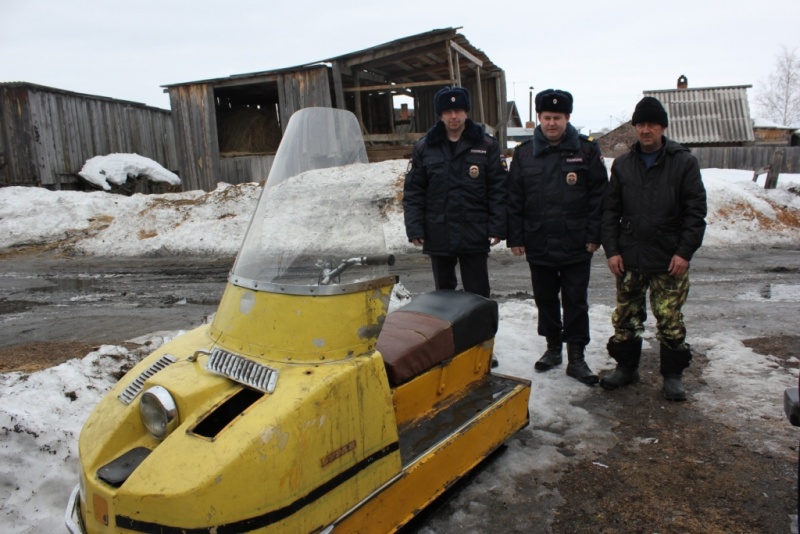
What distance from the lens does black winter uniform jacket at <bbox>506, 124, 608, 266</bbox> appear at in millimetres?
4180

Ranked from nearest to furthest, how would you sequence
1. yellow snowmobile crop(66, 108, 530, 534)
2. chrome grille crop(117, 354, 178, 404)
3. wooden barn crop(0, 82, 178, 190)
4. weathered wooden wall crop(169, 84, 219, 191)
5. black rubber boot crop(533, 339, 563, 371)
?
yellow snowmobile crop(66, 108, 530, 534) < chrome grille crop(117, 354, 178, 404) < black rubber boot crop(533, 339, 563, 371) < weathered wooden wall crop(169, 84, 219, 191) < wooden barn crop(0, 82, 178, 190)

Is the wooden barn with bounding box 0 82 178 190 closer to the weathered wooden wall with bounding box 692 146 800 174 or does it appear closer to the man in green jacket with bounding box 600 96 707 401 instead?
the man in green jacket with bounding box 600 96 707 401

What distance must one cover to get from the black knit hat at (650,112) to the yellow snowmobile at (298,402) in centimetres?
197

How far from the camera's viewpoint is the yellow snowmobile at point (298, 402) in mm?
→ 1952

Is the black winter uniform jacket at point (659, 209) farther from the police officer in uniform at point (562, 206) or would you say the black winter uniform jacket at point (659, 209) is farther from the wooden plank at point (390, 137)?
the wooden plank at point (390, 137)

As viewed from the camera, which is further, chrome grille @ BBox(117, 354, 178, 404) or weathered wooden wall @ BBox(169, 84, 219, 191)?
weathered wooden wall @ BBox(169, 84, 219, 191)

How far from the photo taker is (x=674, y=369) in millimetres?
4012

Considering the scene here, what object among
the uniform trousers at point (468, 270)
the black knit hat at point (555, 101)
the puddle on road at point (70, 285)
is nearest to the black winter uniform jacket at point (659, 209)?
the black knit hat at point (555, 101)

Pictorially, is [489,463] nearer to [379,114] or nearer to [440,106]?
[440,106]

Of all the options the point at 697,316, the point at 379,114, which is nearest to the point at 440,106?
the point at 697,316

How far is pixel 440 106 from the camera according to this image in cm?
417

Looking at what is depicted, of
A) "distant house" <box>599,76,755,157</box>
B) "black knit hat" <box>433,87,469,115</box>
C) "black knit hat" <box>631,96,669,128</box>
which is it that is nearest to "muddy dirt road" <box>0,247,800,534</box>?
"black knit hat" <box>631,96,669,128</box>

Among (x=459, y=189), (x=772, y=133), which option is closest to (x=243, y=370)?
(x=459, y=189)

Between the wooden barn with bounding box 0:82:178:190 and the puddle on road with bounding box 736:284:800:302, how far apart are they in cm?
1909
